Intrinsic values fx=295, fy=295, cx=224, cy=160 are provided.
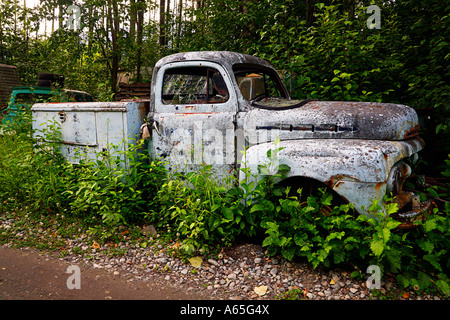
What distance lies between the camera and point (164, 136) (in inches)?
141

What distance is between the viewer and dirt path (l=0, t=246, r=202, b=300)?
96.4 inches

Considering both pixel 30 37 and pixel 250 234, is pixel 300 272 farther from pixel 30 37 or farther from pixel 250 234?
pixel 30 37

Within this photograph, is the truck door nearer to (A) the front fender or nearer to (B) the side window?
(B) the side window

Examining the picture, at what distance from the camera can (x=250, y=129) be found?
3201mm

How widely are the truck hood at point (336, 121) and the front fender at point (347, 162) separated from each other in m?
0.13

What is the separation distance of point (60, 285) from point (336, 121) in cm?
297

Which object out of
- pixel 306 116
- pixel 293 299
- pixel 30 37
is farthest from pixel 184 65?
pixel 30 37

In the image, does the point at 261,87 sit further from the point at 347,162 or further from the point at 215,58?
the point at 347,162

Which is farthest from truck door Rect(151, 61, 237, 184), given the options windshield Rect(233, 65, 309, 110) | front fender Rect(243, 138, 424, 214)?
front fender Rect(243, 138, 424, 214)

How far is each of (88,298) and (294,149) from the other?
→ 2201mm

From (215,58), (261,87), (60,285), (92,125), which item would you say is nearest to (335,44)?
(261,87)

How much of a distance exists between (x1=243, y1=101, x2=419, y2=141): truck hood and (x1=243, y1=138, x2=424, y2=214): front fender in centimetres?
13

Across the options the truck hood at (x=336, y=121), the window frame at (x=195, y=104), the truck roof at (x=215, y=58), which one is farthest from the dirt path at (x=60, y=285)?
the truck roof at (x=215, y=58)

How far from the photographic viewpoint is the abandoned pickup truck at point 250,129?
2.58 metres
